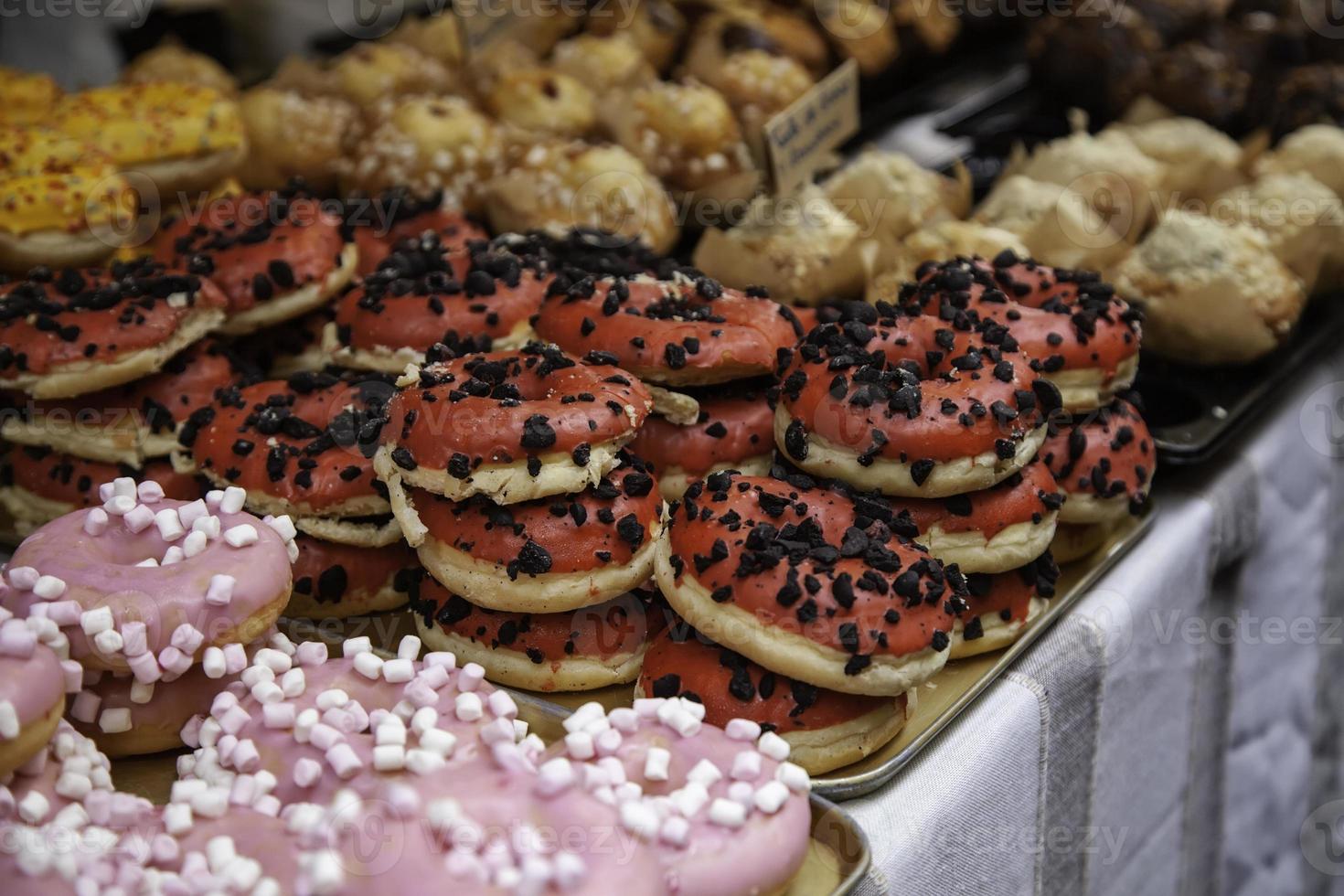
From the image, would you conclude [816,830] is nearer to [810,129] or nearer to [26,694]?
[26,694]

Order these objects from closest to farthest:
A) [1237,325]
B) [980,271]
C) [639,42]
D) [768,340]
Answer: [768,340] → [980,271] → [1237,325] → [639,42]

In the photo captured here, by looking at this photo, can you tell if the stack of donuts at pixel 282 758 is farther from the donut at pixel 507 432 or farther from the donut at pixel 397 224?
the donut at pixel 397 224

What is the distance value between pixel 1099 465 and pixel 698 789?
1.22 meters

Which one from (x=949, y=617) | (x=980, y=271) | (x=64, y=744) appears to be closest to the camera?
(x=64, y=744)

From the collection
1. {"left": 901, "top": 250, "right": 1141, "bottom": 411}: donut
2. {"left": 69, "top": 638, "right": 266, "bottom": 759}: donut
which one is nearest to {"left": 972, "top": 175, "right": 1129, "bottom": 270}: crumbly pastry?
{"left": 901, "top": 250, "right": 1141, "bottom": 411}: donut

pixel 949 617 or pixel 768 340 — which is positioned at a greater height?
pixel 768 340

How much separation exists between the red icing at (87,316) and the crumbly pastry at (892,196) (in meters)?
1.82

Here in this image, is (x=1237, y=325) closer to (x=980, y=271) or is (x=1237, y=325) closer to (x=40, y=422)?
(x=980, y=271)

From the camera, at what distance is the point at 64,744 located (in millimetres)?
1658

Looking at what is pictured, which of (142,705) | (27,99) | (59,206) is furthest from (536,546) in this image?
(27,99)

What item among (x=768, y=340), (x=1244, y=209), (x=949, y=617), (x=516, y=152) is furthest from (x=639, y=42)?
(x=949, y=617)

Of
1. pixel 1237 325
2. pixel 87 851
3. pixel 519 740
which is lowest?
pixel 1237 325

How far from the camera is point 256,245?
2621mm

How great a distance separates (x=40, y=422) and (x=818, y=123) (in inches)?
88.0
